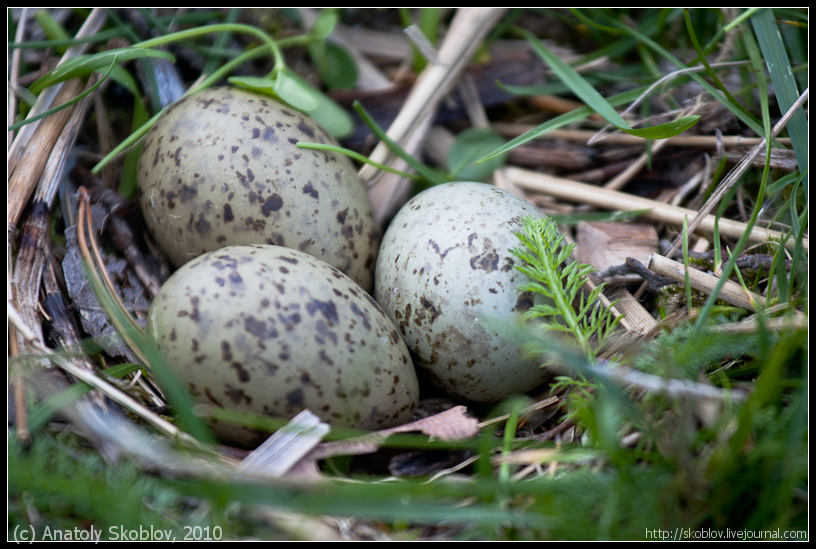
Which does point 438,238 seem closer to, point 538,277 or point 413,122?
point 538,277

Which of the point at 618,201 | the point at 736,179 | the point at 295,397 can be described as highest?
the point at 736,179

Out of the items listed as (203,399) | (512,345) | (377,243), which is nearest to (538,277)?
(512,345)

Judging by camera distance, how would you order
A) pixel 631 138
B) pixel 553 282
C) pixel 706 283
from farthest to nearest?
pixel 631 138 → pixel 706 283 → pixel 553 282

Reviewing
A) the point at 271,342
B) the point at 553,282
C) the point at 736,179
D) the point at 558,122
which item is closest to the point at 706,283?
the point at 736,179

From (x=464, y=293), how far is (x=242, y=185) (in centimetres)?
64

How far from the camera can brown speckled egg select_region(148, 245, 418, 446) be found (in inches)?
52.6

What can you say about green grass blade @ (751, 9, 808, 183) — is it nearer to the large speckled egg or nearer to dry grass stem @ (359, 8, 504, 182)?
the large speckled egg

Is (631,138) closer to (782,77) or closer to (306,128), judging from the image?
(782,77)

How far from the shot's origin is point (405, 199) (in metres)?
2.17

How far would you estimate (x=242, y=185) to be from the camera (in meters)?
1.65

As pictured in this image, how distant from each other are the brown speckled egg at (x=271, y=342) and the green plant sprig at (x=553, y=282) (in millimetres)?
381

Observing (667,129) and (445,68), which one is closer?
(667,129)

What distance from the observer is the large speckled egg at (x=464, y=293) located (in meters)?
1.53

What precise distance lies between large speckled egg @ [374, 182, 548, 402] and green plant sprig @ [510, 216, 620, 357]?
58 mm
